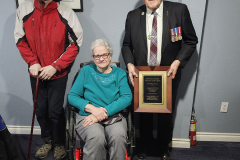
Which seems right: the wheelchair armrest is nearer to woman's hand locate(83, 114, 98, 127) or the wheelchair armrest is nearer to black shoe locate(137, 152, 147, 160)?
woman's hand locate(83, 114, 98, 127)

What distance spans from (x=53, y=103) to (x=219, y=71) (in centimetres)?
180

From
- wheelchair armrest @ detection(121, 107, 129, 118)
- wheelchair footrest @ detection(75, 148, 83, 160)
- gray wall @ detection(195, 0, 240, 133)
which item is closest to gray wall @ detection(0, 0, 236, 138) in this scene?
gray wall @ detection(195, 0, 240, 133)

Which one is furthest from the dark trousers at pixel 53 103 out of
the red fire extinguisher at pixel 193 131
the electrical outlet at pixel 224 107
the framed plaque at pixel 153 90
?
the electrical outlet at pixel 224 107

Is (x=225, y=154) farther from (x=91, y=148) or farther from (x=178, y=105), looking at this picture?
(x=91, y=148)

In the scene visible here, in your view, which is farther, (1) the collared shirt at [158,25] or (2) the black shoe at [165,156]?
(2) the black shoe at [165,156]

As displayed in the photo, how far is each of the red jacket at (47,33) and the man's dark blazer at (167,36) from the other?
0.52m

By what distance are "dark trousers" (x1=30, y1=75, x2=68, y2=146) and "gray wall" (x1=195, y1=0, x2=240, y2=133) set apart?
151cm

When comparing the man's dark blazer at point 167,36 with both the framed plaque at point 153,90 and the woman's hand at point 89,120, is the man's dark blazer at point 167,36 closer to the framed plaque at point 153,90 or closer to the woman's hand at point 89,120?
the framed plaque at point 153,90

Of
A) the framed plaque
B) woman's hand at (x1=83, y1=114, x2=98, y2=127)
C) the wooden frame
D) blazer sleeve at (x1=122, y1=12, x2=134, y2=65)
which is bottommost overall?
woman's hand at (x1=83, y1=114, x2=98, y2=127)

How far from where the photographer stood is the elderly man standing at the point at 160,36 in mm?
1748

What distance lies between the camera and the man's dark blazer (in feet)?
5.74

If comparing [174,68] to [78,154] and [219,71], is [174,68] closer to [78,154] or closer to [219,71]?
[219,71]

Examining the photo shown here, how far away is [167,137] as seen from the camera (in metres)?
2.05

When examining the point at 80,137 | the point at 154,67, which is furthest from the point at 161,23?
the point at 80,137
